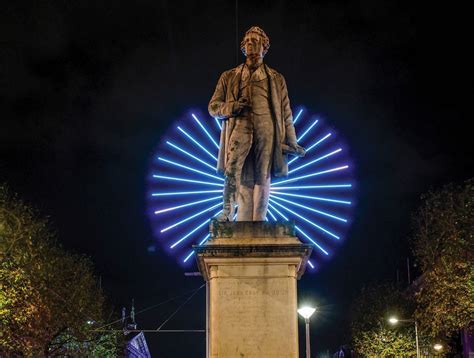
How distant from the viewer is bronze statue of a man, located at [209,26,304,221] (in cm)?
1617

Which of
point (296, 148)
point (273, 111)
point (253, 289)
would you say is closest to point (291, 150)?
point (296, 148)

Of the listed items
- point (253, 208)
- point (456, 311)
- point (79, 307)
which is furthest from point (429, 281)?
point (253, 208)

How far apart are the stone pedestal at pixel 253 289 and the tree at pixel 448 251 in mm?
22667

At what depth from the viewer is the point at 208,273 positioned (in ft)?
50.7

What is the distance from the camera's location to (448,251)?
1438 inches

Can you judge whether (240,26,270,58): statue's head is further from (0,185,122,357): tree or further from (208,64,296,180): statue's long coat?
(0,185,122,357): tree

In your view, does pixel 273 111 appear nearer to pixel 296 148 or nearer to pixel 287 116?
pixel 287 116

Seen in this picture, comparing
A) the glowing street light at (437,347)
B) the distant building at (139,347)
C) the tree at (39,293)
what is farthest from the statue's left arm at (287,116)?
the distant building at (139,347)

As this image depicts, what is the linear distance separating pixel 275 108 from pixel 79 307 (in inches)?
1181

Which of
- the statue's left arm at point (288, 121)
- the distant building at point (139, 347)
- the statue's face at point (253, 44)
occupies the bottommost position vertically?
the statue's left arm at point (288, 121)

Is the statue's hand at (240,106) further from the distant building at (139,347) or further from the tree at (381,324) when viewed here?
the distant building at (139,347)

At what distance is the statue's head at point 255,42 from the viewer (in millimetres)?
16734

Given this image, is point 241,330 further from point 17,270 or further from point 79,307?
point 79,307

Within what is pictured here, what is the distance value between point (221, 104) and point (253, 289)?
4.01 metres
